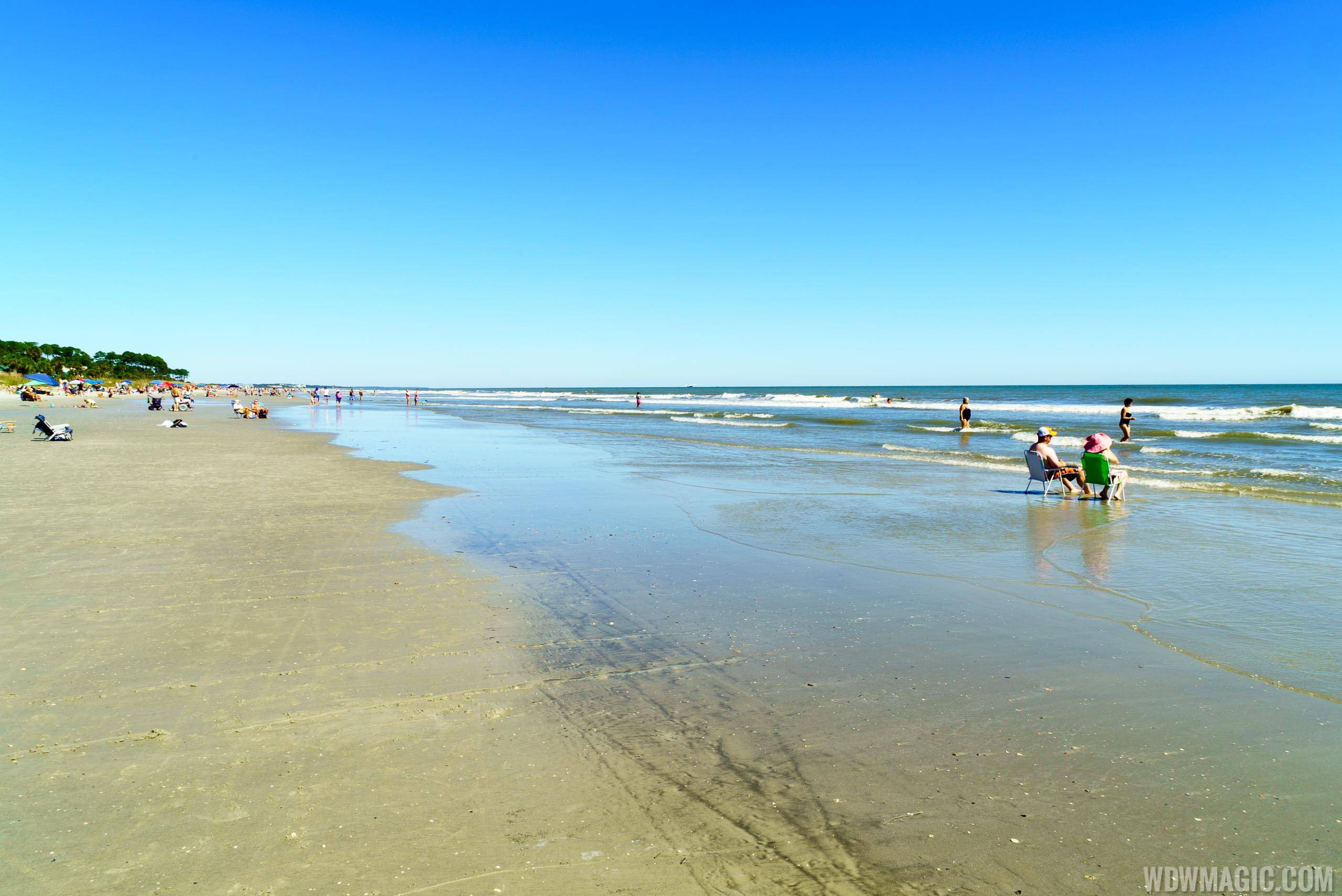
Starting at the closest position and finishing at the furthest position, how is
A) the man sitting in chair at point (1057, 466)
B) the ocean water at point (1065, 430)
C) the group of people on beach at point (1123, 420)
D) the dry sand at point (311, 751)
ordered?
the dry sand at point (311, 751)
the man sitting in chair at point (1057, 466)
the ocean water at point (1065, 430)
the group of people on beach at point (1123, 420)

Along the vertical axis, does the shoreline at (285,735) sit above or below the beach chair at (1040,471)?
below

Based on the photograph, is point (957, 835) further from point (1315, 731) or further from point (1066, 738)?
point (1315, 731)

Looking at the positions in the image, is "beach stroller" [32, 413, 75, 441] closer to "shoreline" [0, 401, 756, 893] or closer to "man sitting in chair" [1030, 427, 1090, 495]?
"shoreline" [0, 401, 756, 893]

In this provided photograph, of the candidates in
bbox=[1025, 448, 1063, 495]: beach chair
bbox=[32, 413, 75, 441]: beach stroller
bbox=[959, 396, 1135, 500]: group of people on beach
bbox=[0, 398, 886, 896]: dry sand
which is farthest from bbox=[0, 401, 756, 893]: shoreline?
bbox=[32, 413, 75, 441]: beach stroller

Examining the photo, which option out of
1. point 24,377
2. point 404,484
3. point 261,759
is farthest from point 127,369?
point 261,759

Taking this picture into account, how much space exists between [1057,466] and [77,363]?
133277 millimetres

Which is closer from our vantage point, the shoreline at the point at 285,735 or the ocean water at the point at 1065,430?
the shoreline at the point at 285,735

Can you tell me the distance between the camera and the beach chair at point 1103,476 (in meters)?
13.3

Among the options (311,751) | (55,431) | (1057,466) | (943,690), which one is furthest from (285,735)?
(55,431)

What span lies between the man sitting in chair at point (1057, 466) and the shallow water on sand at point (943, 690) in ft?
10.2

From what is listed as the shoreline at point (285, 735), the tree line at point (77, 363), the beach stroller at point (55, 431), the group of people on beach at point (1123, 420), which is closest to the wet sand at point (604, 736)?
the shoreline at point (285, 735)

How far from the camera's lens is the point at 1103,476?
1333 centimetres

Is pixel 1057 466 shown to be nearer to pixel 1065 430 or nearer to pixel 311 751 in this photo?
pixel 311 751

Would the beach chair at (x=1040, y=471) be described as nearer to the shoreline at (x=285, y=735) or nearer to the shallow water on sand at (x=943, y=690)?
the shallow water on sand at (x=943, y=690)
